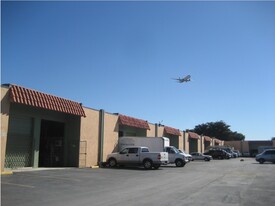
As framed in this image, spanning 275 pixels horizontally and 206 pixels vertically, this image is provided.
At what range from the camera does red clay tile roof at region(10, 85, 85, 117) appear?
885 inches

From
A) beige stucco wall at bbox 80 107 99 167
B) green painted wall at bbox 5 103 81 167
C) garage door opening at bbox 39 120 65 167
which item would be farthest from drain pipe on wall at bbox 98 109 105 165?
garage door opening at bbox 39 120 65 167

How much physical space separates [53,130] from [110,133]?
6.03m

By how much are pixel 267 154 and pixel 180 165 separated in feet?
53.9

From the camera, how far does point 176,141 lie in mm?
60031

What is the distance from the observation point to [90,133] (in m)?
31.8

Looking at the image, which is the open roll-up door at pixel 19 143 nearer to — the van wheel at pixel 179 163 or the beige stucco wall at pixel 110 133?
the beige stucco wall at pixel 110 133

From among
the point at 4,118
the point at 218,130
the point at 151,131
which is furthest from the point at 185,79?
the point at 218,130

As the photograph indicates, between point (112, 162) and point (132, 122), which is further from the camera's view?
point (132, 122)

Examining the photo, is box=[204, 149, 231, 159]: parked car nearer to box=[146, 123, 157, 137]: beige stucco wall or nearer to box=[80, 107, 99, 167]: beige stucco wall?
box=[146, 123, 157, 137]: beige stucco wall

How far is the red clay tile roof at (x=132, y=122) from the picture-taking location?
124 ft

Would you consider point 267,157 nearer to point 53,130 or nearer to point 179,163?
point 179,163

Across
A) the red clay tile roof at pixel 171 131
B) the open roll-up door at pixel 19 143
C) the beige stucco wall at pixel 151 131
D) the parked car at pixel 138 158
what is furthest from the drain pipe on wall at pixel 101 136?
the red clay tile roof at pixel 171 131

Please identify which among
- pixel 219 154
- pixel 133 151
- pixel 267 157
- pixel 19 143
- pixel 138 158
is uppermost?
pixel 219 154

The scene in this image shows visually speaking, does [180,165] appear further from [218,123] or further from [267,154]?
[218,123]
